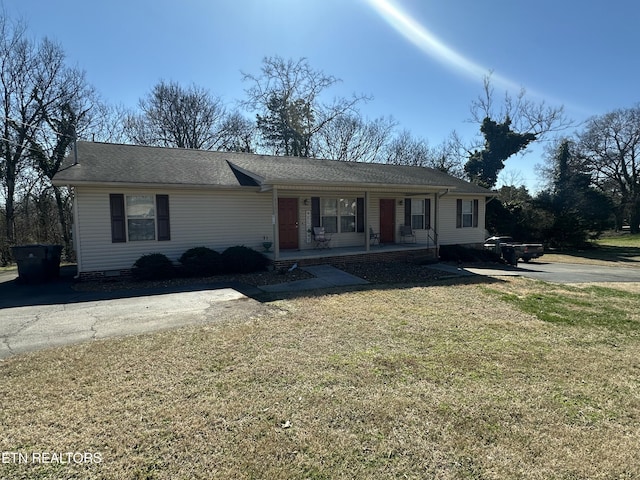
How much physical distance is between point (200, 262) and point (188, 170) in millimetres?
3383

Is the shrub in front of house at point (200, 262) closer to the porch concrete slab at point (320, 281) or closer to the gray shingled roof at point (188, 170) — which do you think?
the gray shingled roof at point (188, 170)

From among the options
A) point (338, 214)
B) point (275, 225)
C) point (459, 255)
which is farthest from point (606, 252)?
point (275, 225)

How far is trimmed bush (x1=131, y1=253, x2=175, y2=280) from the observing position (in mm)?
9692

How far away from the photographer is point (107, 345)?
4738 mm

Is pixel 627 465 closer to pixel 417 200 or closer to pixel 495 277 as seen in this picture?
pixel 495 277

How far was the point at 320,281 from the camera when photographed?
9.56 m

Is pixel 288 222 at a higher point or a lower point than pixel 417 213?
lower

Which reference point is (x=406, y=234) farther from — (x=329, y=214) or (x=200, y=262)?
(x=200, y=262)

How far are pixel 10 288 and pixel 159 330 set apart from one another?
640 cm

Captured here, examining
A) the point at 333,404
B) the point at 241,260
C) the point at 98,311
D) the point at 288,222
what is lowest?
the point at 333,404

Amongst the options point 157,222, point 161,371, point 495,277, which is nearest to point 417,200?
point 495,277

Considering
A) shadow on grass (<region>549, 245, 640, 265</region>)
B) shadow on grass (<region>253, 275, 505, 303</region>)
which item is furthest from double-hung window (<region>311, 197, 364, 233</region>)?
shadow on grass (<region>549, 245, 640, 265</region>)

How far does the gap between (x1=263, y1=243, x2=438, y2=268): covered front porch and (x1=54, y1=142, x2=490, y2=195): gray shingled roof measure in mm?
2319

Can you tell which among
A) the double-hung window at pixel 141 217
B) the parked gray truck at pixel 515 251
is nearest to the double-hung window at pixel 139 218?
the double-hung window at pixel 141 217
